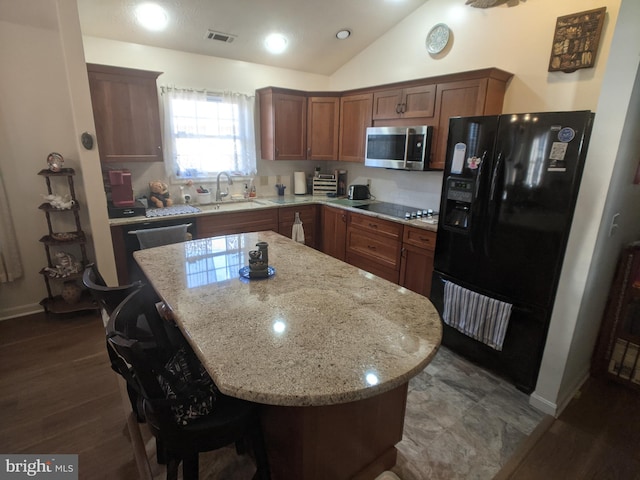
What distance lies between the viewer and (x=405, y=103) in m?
3.22

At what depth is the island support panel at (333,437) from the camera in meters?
1.20

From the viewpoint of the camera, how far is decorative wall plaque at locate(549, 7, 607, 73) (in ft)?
7.47

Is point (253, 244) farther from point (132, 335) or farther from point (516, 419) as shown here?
point (516, 419)

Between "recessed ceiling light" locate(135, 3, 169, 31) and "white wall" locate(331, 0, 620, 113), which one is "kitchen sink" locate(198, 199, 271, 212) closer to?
"recessed ceiling light" locate(135, 3, 169, 31)

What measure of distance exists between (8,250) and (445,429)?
3.68m

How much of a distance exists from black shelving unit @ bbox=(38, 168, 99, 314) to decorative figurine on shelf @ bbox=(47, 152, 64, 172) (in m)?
0.03

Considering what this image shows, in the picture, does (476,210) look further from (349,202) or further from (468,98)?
(349,202)

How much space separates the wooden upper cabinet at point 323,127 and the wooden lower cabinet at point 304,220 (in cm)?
68

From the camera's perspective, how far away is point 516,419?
1.99 metres

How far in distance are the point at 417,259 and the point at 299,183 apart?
2.03 metres

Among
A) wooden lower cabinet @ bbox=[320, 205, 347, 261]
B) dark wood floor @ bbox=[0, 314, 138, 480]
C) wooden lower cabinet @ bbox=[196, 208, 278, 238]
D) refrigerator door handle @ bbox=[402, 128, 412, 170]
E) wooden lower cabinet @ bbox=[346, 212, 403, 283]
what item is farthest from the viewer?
wooden lower cabinet @ bbox=[320, 205, 347, 261]

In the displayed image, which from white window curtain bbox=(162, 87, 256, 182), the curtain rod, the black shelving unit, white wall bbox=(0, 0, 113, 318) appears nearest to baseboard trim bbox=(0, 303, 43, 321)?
white wall bbox=(0, 0, 113, 318)

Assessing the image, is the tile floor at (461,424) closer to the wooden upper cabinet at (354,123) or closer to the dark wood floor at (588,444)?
the dark wood floor at (588,444)

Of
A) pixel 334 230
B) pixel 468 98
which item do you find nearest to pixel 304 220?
pixel 334 230
